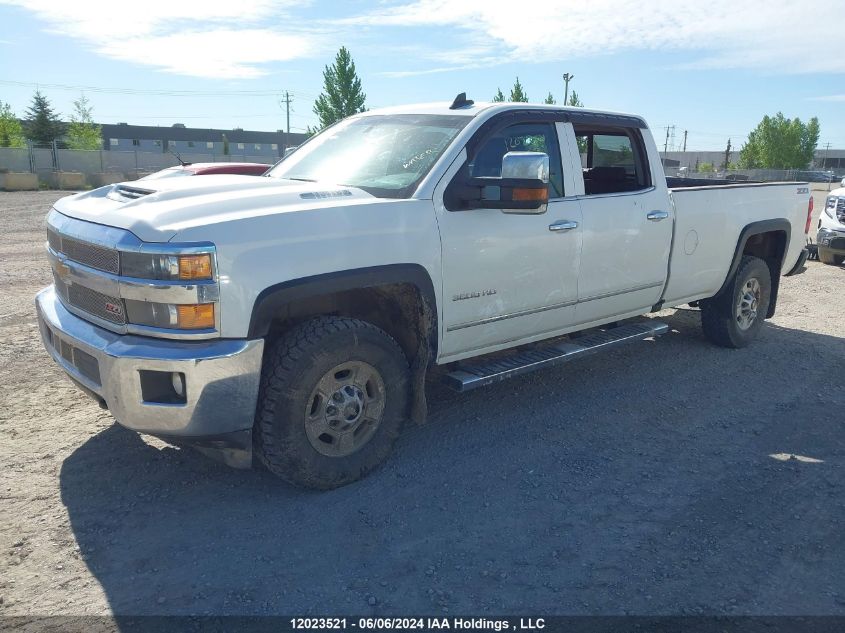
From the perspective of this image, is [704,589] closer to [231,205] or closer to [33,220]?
[231,205]

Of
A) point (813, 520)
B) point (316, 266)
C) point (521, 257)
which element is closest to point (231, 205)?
point (316, 266)

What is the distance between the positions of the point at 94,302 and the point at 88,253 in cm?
25

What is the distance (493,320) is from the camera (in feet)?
14.0

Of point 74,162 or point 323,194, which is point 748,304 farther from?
point 74,162

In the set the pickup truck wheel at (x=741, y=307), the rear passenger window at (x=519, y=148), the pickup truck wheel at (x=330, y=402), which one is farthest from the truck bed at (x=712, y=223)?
the pickup truck wheel at (x=330, y=402)

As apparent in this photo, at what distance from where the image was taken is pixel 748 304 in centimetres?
656

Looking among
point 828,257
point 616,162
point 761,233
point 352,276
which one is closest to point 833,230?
point 828,257

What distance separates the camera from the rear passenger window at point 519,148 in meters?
4.29

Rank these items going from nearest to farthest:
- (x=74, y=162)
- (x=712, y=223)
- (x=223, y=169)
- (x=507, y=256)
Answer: (x=507, y=256) → (x=712, y=223) → (x=223, y=169) → (x=74, y=162)

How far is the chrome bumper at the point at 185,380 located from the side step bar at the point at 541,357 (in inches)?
53.1

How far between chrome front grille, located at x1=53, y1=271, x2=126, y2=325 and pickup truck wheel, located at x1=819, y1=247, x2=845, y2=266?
38.1 ft

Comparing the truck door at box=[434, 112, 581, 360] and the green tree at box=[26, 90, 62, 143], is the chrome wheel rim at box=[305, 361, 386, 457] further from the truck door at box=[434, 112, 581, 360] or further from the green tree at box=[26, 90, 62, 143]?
the green tree at box=[26, 90, 62, 143]

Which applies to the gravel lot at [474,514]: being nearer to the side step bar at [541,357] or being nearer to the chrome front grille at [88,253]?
the side step bar at [541,357]

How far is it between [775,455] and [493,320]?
6.37 feet
